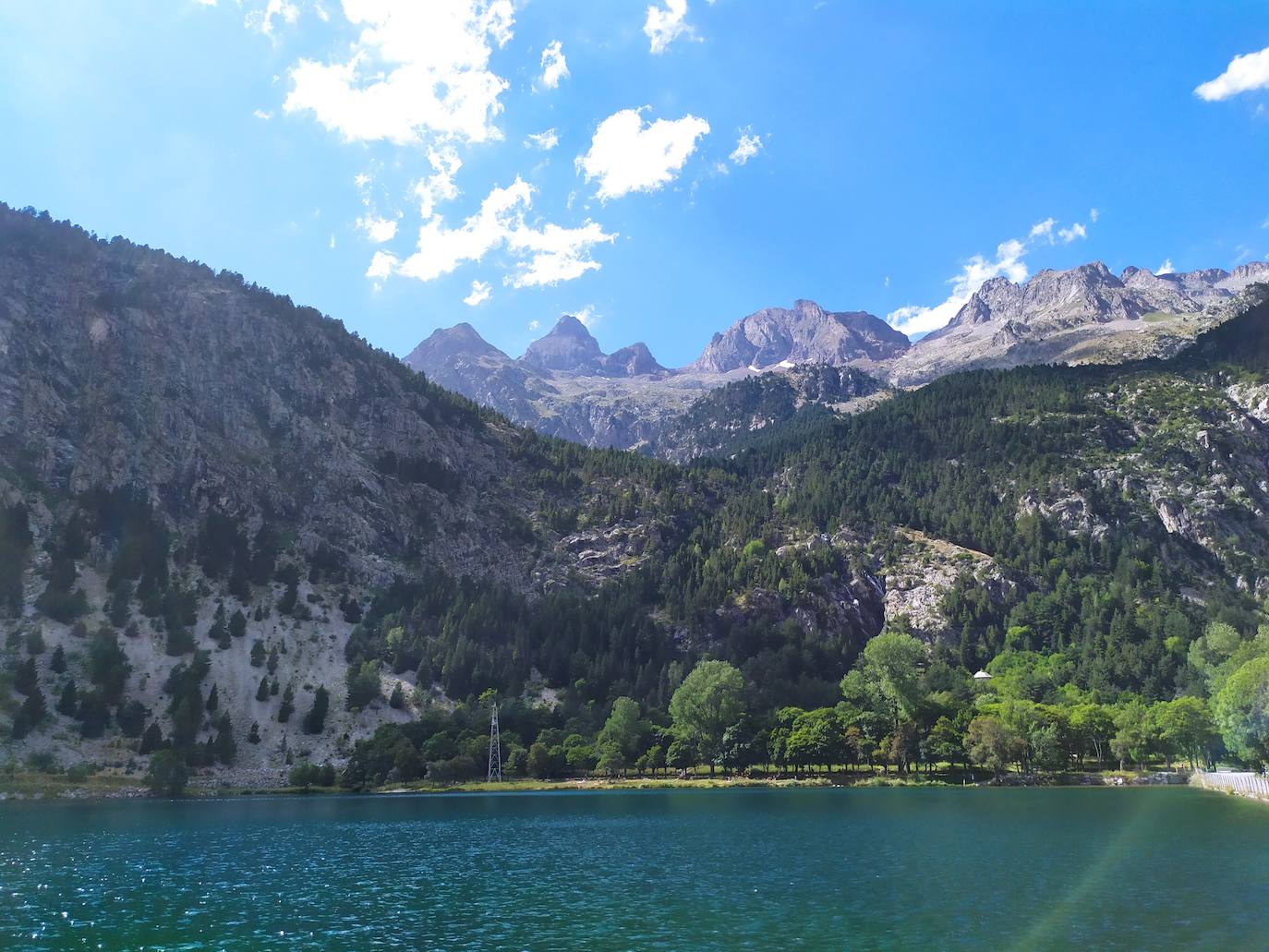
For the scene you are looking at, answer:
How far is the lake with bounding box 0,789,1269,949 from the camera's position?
35.2 metres

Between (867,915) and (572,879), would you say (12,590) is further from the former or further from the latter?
(867,915)

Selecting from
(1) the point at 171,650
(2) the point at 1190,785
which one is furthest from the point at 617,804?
(1) the point at 171,650

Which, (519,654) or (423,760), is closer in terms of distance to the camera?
(423,760)

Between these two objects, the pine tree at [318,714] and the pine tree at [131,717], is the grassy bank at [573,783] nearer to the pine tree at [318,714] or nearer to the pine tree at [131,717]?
the pine tree at [131,717]

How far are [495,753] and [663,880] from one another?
371ft

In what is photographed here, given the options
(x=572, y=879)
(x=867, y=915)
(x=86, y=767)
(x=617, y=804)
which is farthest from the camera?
(x=86, y=767)

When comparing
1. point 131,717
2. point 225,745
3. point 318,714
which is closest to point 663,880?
point 225,745

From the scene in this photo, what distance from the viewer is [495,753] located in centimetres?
15488

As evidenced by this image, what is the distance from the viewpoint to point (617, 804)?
109938 mm

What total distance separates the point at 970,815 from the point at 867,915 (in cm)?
4987

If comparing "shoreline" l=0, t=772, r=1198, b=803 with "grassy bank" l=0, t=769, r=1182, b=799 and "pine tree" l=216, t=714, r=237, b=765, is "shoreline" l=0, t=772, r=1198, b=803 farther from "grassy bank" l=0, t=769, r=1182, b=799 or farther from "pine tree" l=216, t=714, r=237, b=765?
"pine tree" l=216, t=714, r=237, b=765

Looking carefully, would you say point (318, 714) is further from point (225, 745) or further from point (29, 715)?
point (29, 715)

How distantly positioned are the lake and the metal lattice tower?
209 feet

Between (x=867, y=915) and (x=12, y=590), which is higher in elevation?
(x=12, y=590)
